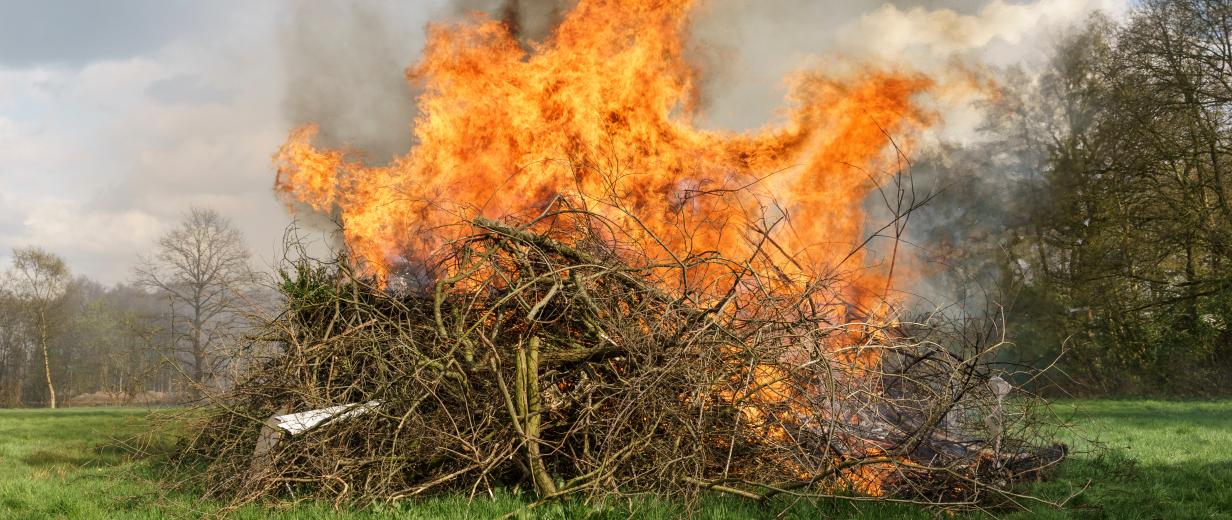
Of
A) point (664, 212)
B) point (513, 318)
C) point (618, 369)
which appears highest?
point (664, 212)

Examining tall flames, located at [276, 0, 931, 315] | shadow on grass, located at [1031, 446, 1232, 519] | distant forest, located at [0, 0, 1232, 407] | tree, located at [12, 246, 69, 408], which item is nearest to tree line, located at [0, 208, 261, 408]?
tree, located at [12, 246, 69, 408]

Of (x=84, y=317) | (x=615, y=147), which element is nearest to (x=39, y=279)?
(x=84, y=317)

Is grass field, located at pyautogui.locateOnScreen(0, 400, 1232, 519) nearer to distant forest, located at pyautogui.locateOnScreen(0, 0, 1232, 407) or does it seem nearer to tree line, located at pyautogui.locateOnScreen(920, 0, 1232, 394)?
distant forest, located at pyautogui.locateOnScreen(0, 0, 1232, 407)

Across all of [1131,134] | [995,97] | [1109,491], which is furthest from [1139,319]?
[1109,491]

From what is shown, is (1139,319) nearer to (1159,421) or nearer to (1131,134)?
(1131,134)

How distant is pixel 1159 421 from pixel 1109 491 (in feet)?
28.0

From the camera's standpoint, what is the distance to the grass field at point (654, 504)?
5.48 metres

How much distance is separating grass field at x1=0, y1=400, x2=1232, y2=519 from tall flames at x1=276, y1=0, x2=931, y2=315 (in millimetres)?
3522

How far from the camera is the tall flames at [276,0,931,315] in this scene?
1023cm

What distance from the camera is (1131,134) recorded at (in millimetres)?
19969

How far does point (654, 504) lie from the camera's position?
543 centimetres

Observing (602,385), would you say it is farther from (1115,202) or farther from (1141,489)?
(1115,202)

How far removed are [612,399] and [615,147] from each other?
16.0 feet

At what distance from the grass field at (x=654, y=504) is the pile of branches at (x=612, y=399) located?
197 millimetres
